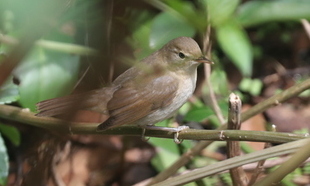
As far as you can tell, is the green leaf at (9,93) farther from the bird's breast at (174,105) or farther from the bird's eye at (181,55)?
the bird's eye at (181,55)

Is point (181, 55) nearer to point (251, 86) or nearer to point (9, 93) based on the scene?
point (9, 93)

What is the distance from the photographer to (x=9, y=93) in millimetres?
2262

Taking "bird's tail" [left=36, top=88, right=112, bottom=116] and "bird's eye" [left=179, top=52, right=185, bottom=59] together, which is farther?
"bird's eye" [left=179, top=52, right=185, bottom=59]

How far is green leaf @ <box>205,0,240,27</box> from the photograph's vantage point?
75.0 inches

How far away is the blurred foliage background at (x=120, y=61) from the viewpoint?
2.40 feet

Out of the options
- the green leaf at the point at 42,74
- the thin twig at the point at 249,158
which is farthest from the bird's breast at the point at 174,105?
the thin twig at the point at 249,158

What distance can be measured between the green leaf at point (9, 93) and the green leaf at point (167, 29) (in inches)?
26.5

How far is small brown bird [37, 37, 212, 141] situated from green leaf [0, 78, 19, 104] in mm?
308

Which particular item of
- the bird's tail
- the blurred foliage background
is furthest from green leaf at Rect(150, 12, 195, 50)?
the bird's tail

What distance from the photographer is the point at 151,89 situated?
2.22 meters

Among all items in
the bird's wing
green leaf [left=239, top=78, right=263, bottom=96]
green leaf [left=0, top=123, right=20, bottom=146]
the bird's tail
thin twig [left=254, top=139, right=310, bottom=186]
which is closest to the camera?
thin twig [left=254, top=139, right=310, bottom=186]

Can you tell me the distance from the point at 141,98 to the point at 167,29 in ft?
1.54

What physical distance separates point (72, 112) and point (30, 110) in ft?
5.76

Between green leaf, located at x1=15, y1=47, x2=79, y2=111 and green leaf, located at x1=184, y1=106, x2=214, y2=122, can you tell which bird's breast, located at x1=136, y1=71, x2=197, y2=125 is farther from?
green leaf, located at x1=15, y1=47, x2=79, y2=111
